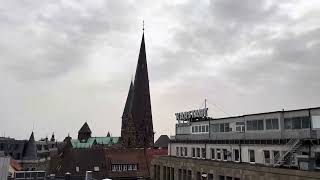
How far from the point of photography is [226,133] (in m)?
56.3

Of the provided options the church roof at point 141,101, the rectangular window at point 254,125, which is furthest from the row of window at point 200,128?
the church roof at point 141,101

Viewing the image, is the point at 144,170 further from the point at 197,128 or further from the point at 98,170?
the point at 197,128

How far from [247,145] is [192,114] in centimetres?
2082

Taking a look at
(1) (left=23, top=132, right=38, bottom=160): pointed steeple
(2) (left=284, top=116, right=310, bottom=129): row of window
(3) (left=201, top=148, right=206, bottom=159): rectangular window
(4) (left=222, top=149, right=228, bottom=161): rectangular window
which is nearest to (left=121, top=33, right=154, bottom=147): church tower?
(1) (left=23, top=132, right=38, bottom=160): pointed steeple

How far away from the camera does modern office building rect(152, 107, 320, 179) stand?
130ft

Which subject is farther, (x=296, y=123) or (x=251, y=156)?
(x=251, y=156)

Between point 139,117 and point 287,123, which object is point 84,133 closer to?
point 139,117

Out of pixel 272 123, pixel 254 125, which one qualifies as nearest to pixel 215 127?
pixel 254 125

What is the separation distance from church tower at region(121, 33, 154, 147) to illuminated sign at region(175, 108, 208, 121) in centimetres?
6785

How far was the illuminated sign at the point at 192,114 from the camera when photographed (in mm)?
67250

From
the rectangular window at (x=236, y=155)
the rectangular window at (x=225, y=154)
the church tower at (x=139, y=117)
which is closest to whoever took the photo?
the rectangular window at (x=236, y=155)

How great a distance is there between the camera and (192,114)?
6962cm

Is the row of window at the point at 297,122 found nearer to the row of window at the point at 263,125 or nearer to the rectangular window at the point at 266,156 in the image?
the row of window at the point at 263,125

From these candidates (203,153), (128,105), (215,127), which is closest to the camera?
(215,127)
